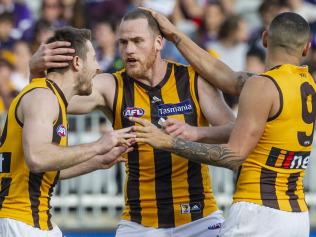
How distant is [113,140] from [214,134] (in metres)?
1.03

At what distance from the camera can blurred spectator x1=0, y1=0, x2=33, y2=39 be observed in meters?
13.9

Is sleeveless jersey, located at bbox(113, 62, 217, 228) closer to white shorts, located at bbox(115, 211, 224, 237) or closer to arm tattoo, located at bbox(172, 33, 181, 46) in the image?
white shorts, located at bbox(115, 211, 224, 237)

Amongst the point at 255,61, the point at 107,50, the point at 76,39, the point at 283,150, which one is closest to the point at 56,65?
the point at 76,39

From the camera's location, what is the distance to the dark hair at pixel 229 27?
41.2 ft

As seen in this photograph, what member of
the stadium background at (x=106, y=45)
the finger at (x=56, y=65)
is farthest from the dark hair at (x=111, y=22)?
the finger at (x=56, y=65)

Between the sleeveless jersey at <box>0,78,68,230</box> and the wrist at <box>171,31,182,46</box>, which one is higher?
the wrist at <box>171,31,182,46</box>

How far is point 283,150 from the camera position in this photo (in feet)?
20.6

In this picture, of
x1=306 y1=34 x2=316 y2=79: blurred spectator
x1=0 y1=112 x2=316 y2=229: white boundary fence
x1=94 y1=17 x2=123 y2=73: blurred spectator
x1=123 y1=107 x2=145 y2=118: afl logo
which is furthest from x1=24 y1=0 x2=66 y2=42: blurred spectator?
x1=123 y1=107 x2=145 y2=118: afl logo

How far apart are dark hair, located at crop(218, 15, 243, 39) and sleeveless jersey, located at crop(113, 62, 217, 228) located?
5352 millimetres

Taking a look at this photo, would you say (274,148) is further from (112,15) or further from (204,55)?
(112,15)

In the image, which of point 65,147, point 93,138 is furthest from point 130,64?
point 93,138

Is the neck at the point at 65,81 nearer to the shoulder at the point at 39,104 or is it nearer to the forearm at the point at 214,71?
the shoulder at the point at 39,104

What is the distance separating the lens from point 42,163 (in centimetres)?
602

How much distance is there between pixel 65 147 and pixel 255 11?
846 cm
